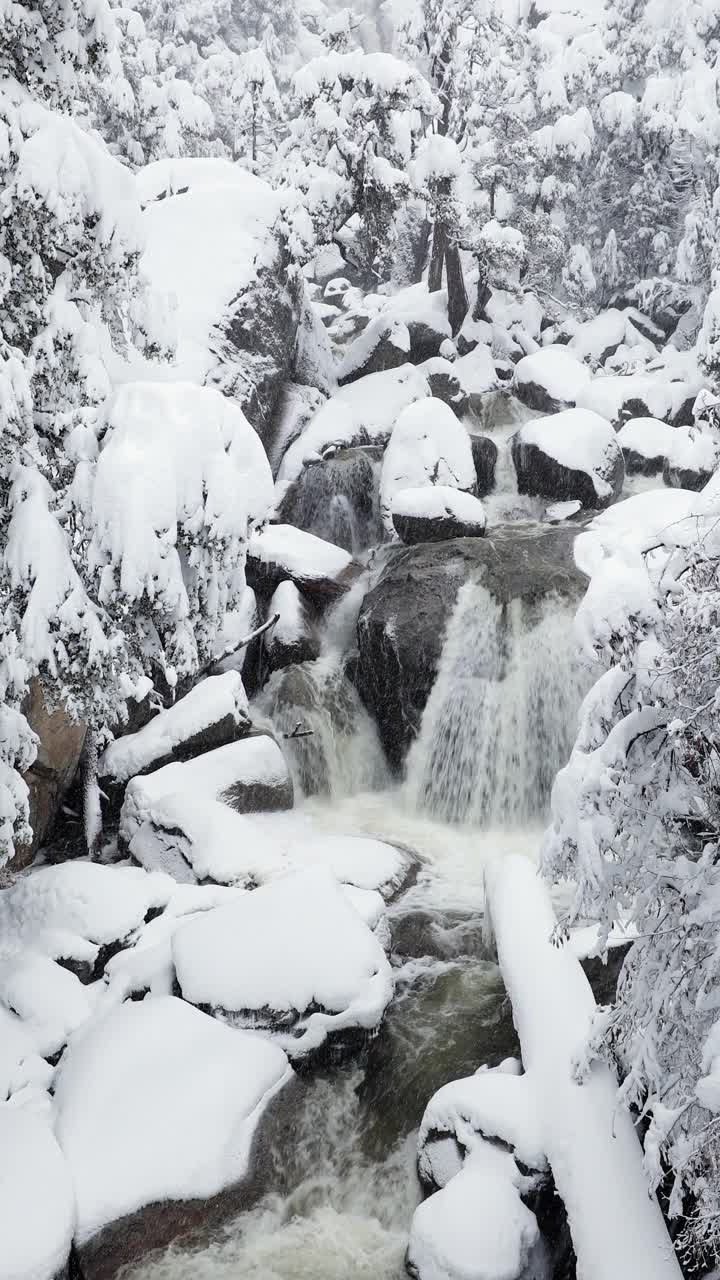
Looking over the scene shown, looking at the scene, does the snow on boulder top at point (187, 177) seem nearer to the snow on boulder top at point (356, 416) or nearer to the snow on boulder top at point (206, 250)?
the snow on boulder top at point (206, 250)

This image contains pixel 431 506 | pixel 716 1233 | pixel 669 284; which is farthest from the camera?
pixel 669 284

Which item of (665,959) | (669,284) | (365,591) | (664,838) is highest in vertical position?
(669,284)

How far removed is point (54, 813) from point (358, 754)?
3.98 metres

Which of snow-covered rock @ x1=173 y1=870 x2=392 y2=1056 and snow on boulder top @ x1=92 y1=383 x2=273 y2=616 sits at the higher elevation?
snow on boulder top @ x1=92 y1=383 x2=273 y2=616

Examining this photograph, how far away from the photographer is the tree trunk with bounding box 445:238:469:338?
21419 mm

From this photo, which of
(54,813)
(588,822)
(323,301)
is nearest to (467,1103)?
(588,822)

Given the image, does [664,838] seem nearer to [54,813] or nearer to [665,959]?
[665,959]

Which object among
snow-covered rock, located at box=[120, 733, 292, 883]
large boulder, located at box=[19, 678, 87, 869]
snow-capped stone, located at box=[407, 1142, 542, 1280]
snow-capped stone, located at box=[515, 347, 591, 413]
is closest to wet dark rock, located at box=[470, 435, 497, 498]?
snow-capped stone, located at box=[515, 347, 591, 413]

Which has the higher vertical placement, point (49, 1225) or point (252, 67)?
point (252, 67)

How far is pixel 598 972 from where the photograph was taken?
690cm

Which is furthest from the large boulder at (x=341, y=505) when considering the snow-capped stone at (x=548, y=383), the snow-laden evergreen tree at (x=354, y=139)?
the snow-laden evergreen tree at (x=354, y=139)

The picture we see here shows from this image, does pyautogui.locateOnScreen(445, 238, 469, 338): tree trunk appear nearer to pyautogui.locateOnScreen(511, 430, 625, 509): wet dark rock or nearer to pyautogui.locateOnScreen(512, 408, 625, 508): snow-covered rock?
pyautogui.locateOnScreen(512, 408, 625, 508): snow-covered rock

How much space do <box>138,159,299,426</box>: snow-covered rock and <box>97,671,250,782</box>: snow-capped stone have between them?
6.71m

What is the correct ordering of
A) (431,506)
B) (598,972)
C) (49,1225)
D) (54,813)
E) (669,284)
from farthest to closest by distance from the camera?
(669,284) → (431,506) → (54,813) → (598,972) → (49,1225)
